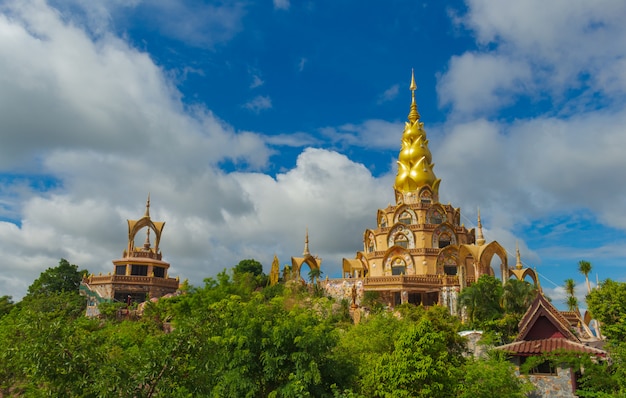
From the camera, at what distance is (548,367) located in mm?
20484

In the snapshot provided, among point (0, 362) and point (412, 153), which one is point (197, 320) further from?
point (412, 153)

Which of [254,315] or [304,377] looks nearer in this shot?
[304,377]

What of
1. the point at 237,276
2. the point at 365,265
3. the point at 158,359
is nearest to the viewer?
the point at 158,359

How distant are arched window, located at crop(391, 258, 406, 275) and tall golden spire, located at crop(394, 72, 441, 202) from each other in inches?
384

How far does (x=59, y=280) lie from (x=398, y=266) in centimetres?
3701

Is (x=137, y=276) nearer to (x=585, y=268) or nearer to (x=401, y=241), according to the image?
(x=401, y=241)

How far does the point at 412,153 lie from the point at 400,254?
46.6ft

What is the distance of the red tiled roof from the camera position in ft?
65.6

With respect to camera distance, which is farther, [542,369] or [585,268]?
[585,268]

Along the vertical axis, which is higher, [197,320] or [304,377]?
[197,320]

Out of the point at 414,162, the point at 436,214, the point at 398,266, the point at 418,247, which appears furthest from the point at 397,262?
the point at 414,162

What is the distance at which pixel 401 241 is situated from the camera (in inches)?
2062

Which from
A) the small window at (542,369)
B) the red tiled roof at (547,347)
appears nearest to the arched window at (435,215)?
the red tiled roof at (547,347)

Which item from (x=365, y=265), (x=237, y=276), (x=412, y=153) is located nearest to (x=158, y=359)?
(x=237, y=276)
